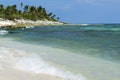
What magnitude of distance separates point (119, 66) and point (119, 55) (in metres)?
4.49

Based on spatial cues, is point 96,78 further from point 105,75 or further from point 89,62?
point 89,62

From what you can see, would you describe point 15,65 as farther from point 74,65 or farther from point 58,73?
point 74,65

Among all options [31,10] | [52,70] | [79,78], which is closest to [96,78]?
[79,78]

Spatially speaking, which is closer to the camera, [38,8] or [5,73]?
[5,73]

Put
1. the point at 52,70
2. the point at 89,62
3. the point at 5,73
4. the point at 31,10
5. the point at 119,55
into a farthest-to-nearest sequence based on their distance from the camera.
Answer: the point at 31,10
the point at 119,55
the point at 89,62
the point at 52,70
the point at 5,73

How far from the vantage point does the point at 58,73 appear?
12656mm

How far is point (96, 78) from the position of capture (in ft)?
40.8

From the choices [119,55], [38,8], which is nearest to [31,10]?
[38,8]

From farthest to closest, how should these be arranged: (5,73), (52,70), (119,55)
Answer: (119,55)
(52,70)
(5,73)

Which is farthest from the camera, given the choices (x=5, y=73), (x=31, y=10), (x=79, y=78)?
(x=31, y=10)

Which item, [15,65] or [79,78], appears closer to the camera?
[79,78]

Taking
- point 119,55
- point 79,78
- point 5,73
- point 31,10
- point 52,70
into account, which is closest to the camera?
point 5,73

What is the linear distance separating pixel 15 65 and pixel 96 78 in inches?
128

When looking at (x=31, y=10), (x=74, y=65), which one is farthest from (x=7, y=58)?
(x=31, y=10)
